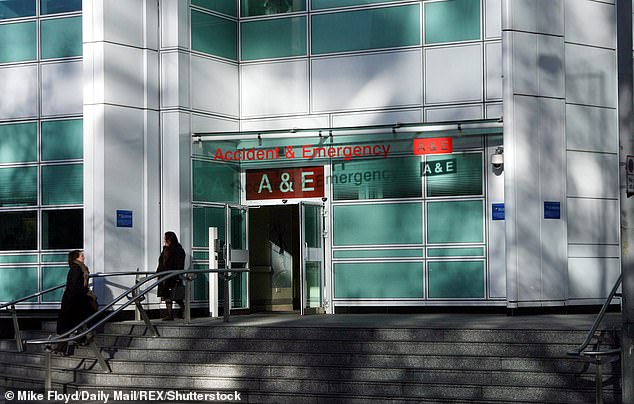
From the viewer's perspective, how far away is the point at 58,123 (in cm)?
2195

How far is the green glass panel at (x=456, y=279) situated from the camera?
21.0 meters

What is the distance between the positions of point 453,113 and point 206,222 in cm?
516

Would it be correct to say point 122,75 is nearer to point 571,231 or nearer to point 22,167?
point 22,167

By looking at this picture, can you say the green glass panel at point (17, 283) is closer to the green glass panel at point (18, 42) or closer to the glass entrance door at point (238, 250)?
the glass entrance door at point (238, 250)

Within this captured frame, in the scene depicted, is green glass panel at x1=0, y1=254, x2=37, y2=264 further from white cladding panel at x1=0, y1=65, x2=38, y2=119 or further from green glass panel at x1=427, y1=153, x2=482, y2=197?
green glass panel at x1=427, y1=153, x2=482, y2=197

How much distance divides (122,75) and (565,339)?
32.9 ft

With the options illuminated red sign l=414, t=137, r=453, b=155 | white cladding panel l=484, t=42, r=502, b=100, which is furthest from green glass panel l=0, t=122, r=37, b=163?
white cladding panel l=484, t=42, r=502, b=100

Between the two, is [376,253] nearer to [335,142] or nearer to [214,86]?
[335,142]

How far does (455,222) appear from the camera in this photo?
21.3 m

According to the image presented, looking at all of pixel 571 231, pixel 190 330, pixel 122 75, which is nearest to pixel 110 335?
pixel 190 330

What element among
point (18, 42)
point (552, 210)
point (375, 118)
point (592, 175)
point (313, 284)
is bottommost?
point (313, 284)

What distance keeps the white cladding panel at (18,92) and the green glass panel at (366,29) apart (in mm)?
5529

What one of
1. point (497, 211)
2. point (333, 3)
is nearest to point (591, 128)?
point (497, 211)

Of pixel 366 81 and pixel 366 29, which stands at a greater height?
pixel 366 29
